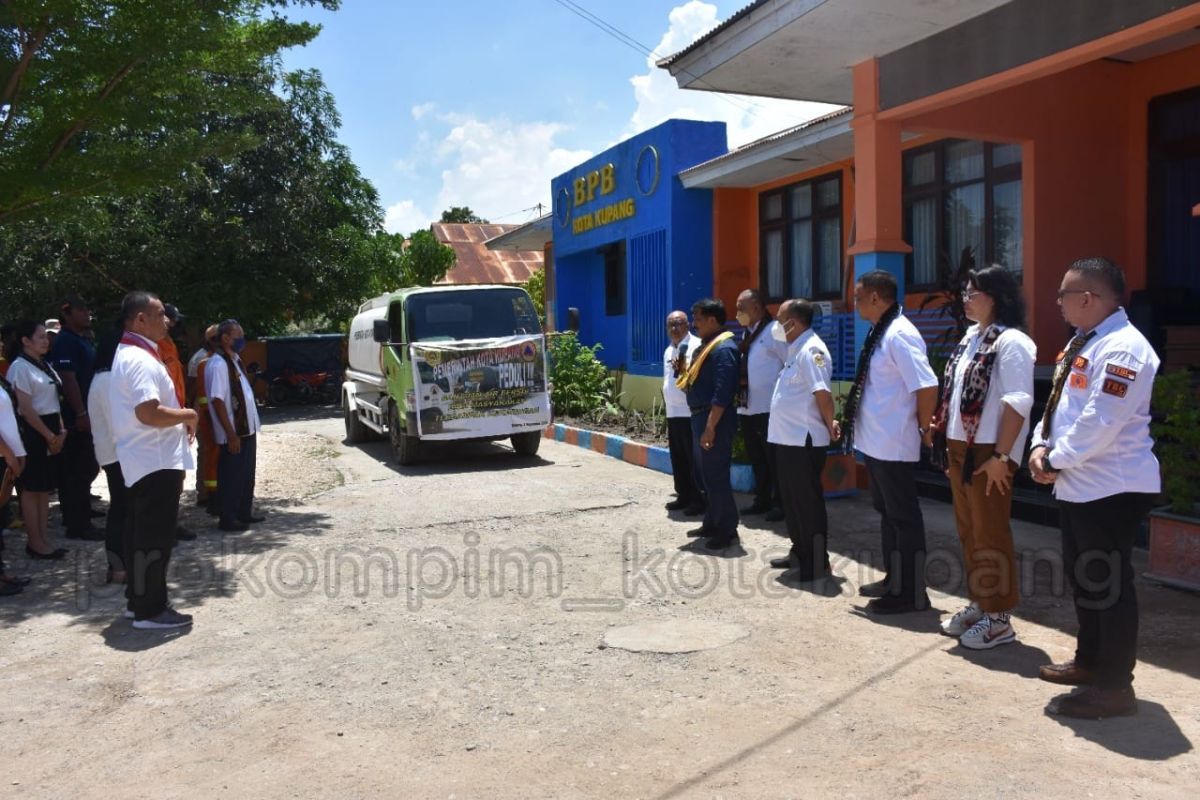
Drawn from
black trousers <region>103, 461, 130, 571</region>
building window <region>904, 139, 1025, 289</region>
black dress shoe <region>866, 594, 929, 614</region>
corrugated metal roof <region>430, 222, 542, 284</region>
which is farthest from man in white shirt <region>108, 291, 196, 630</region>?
corrugated metal roof <region>430, 222, 542, 284</region>

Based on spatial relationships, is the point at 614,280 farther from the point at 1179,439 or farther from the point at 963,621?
the point at 963,621

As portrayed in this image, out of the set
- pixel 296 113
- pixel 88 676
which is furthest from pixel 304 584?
pixel 296 113

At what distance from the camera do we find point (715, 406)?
645 centimetres

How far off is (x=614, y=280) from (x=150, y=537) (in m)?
13.0

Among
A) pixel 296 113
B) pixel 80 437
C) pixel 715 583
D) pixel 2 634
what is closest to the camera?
pixel 2 634

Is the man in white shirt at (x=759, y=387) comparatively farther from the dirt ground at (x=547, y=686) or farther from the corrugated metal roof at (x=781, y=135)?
the corrugated metal roof at (x=781, y=135)

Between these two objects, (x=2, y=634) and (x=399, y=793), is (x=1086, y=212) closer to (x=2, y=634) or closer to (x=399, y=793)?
(x=399, y=793)

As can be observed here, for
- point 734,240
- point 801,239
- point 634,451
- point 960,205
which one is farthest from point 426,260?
point 960,205

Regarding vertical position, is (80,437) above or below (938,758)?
above

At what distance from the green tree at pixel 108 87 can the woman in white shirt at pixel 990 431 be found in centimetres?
668

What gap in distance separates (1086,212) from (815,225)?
4.26 metres

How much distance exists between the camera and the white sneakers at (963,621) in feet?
15.9

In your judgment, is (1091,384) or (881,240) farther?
(881,240)

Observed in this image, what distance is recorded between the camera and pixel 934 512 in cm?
789
